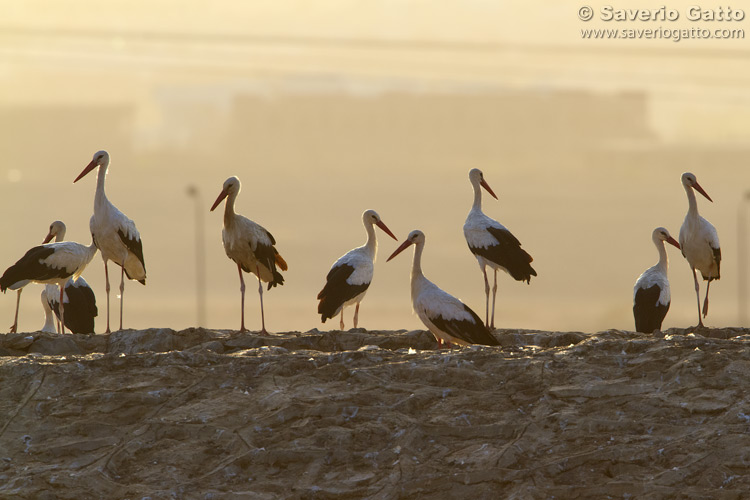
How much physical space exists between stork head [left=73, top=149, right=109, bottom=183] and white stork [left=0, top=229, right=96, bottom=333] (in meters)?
1.67

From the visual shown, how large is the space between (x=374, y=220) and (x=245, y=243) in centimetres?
284

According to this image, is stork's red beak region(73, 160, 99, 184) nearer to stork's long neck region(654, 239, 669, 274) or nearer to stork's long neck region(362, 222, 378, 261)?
stork's long neck region(362, 222, 378, 261)

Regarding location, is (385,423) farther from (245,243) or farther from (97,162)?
(97,162)

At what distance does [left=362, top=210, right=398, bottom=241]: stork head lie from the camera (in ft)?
63.3

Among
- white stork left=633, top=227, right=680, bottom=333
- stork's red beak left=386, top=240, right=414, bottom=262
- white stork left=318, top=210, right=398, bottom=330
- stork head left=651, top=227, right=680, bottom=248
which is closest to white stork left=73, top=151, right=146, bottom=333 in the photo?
white stork left=318, top=210, right=398, bottom=330

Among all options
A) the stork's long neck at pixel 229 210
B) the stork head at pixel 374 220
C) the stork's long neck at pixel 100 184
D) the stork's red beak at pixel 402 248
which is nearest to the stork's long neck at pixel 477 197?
the stork head at pixel 374 220

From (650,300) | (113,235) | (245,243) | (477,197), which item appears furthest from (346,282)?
(650,300)

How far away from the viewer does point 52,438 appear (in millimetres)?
11898

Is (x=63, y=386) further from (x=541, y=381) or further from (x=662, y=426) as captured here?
(x=662, y=426)

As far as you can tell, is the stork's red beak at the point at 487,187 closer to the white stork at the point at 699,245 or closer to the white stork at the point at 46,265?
the white stork at the point at 699,245

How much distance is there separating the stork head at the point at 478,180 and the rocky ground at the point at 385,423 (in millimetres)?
6276

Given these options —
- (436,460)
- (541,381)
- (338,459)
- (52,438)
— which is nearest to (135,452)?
(52,438)

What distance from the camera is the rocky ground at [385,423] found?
10648mm

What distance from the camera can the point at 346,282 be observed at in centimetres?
1734
